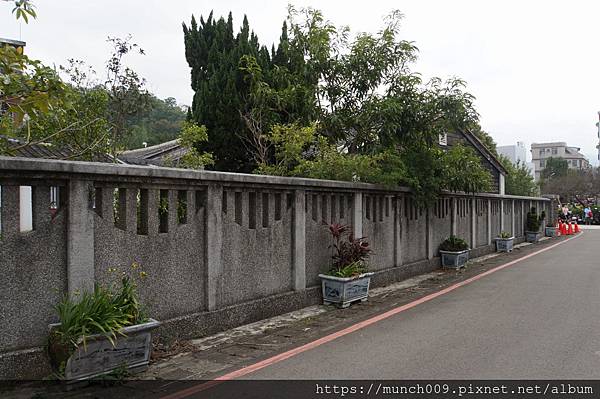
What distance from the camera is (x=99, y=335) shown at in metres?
4.73

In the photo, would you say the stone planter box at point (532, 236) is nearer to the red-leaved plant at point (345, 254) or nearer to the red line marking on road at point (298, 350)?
the red line marking on road at point (298, 350)

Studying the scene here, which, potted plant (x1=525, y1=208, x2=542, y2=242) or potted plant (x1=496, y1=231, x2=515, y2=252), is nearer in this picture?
potted plant (x1=496, y1=231, x2=515, y2=252)

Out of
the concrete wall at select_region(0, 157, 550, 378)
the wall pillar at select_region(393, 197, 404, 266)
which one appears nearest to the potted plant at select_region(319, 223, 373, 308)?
the concrete wall at select_region(0, 157, 550, 378)

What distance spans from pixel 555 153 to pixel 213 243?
120183 mm

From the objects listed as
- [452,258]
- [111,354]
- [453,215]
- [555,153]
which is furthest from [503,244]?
[555,153]

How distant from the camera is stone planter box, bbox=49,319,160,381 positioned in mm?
4613

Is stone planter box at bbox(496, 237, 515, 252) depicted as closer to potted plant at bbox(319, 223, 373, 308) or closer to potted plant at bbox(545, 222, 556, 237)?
potted plant at bbox(545, 222, 556, 237)

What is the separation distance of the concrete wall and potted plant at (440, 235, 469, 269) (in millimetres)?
3602

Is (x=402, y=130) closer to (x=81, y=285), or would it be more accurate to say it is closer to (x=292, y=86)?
(x=292, y=86)

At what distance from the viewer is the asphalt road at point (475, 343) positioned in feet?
17.0

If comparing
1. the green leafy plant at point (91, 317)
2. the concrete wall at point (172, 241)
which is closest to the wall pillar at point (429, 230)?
→ the concrete wall at point (172, 241)

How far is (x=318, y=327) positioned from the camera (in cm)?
718

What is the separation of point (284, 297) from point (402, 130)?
509 cm

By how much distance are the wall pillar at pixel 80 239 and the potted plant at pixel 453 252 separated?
10.1 metres
